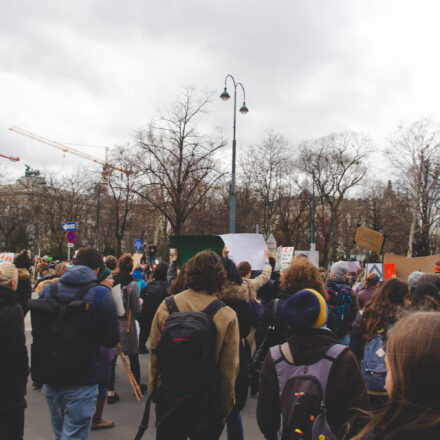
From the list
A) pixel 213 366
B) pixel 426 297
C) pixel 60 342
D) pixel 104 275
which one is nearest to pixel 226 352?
pixel 213 366

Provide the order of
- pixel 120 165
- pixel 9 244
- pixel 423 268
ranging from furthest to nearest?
1. pixel 9 244
2. pixel 120 165
3. pixel 423 268

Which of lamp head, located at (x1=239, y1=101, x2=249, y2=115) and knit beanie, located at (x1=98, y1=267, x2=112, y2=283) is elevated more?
lamp head, located at (x1=239, y1=101, x2=249, y2=115)

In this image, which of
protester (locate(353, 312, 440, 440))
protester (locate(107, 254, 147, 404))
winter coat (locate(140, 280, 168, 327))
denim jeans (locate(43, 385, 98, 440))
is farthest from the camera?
winter coat (locate(140, 280, 168, 327))

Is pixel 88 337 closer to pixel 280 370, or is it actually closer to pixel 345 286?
pixel 280 370

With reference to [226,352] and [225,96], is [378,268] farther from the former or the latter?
[225,96]

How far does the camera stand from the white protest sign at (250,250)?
Result: 8.16 m

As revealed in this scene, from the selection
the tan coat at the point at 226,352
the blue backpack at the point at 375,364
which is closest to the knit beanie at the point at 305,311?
the tan coat at the point at 226,352

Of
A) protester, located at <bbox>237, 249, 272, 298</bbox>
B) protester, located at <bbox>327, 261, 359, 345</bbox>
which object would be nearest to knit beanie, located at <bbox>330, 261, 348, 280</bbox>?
protester, located at <bbox>327, 261, 359, 345</bbox>

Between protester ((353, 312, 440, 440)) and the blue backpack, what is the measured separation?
8.03 feet

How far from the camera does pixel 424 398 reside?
1124mm

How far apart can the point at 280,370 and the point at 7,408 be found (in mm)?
2288

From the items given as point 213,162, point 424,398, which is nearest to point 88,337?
point 424,398

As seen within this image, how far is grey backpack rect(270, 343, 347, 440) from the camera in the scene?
7.01 feet

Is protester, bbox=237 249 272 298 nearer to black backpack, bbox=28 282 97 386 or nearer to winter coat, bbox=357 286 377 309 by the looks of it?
winter coat, bbox=357 286 377 309
